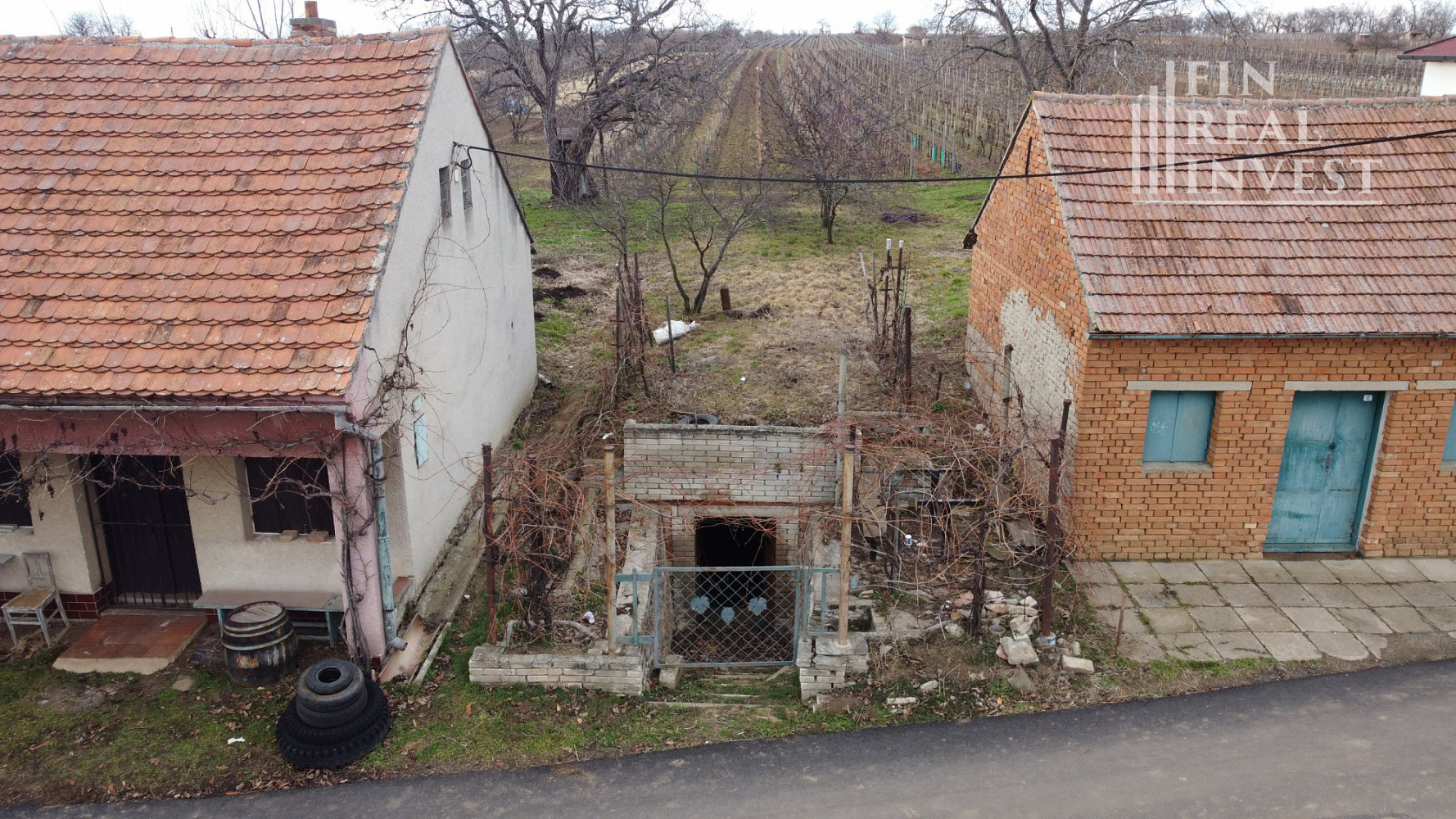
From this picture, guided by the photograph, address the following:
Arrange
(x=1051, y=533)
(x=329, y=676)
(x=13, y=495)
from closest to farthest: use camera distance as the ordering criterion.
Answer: (x=329, y=676), (x=1051, y=533), (x=13, y=495)

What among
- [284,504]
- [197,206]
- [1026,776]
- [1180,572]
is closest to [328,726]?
[284,504]

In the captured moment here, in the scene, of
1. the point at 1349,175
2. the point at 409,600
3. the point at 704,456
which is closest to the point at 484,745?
the point at 409,600

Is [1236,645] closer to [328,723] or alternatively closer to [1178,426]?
[1178,426]

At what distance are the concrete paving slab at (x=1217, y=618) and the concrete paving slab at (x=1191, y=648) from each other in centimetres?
25

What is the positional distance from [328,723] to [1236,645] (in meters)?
8.07

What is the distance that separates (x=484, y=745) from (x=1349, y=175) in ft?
36.4

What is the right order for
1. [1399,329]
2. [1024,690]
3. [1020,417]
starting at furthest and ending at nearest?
1. [1020,417]
2. [1399,329]
3. [1024,690]

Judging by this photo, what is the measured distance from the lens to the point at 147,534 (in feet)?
31.3

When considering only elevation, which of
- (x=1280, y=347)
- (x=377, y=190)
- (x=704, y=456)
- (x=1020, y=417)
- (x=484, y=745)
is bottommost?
(x=484, y=745)

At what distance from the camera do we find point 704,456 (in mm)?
11602

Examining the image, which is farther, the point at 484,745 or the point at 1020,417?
the point at 1020,417

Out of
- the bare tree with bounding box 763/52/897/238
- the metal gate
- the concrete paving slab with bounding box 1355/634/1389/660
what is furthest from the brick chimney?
the bare tree with bounding box 763/52/897/238

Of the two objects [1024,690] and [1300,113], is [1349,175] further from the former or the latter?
[1024,690]

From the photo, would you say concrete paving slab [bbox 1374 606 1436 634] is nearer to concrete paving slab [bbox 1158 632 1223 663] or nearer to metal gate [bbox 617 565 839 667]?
concrete paving slab [bbox 1158 632 1223 663]
